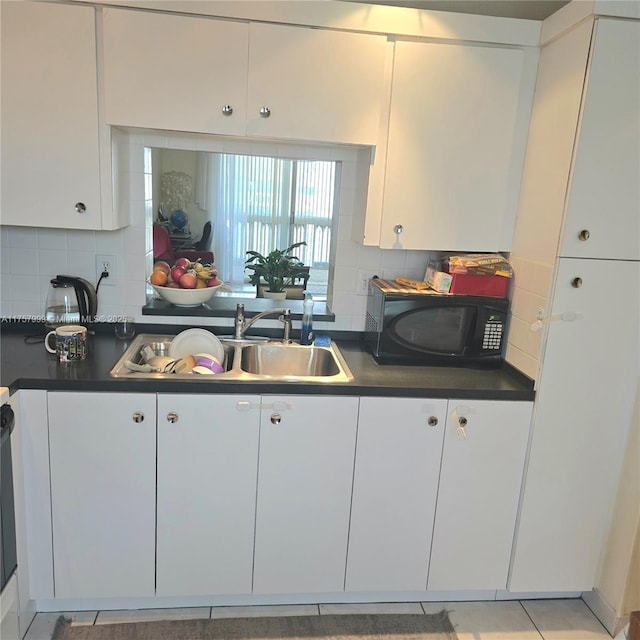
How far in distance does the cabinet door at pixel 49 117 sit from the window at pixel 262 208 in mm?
559

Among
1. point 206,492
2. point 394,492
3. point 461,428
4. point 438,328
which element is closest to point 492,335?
point 438,328

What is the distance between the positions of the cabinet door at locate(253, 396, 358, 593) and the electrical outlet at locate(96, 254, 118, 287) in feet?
3.12

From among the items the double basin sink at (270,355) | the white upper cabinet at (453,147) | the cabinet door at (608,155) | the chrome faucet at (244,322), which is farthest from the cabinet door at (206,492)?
the cabinet door at (608,155)

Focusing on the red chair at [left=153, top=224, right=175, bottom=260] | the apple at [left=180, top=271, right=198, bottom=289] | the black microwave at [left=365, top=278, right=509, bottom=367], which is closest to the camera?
the black microwave at [left=365, top=278, right=509, bottom=367]

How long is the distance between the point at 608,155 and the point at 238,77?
124cm

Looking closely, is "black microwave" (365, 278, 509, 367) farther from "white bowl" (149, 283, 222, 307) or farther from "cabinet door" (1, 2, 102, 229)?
"cabinet door" (1, 2, 102, 229)

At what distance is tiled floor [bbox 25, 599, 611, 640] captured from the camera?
2.02 metres

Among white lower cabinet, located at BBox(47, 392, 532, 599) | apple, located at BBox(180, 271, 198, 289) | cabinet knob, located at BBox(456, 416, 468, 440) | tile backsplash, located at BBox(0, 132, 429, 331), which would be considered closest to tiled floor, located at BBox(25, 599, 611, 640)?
white lower cabinet, located at BBox(47, 392, 532, 599)

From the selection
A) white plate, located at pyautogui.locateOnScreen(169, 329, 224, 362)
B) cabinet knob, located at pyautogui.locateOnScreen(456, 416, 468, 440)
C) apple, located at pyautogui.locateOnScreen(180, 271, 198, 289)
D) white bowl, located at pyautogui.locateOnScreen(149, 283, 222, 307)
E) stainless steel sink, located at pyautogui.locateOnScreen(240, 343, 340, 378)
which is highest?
apple, located at pyautogui.locateOnScreen(180, 271, 198, 289)

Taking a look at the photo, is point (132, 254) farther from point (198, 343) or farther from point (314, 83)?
point (314, 83)

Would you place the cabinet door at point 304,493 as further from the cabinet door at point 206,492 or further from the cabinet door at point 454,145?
the cabinet door at point 454,145

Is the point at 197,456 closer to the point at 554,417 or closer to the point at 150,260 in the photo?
the point at 150,260

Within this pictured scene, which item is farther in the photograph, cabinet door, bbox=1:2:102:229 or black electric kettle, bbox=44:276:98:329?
black electric kettle, bbox=44:276:98:329

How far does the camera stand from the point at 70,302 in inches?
88.4
